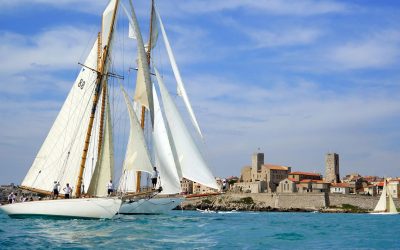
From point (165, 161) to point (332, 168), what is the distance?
131760 mm

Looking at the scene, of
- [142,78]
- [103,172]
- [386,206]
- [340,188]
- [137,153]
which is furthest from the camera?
[340,188]

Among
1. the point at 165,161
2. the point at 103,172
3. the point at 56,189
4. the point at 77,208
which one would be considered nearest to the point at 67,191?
the point at 56,189

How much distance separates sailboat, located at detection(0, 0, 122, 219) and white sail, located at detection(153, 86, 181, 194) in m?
3.74

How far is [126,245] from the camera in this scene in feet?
72.7

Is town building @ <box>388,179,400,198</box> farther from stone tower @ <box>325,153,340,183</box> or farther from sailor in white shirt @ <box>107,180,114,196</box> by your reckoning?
sailor in white shirt @ <box>107,180,114,196</box>

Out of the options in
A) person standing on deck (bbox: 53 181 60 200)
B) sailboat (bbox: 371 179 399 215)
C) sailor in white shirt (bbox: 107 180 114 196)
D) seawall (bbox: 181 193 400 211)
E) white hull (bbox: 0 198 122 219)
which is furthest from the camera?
seawall (bbox: 181 193 400 211)

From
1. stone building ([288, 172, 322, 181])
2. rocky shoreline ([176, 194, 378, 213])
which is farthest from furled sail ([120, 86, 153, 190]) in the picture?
stone building ([288, 172, 322, 181])

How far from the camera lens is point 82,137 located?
3850cm

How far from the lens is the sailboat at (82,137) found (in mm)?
36312

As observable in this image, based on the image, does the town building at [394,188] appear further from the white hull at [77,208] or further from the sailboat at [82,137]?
the white hull at [77,208]

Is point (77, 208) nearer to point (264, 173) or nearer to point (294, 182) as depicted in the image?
point (294, 182)

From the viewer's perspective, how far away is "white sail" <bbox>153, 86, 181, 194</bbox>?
129 feet

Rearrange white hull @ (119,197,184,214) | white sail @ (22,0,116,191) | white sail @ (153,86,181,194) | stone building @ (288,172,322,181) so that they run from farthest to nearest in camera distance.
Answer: stone building @ (288,172,322,181) → white hull @ (119,197,184,214) → white sail @ (153,86,181,194) → white sail @ (22,0,116,191)

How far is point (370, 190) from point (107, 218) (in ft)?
409
